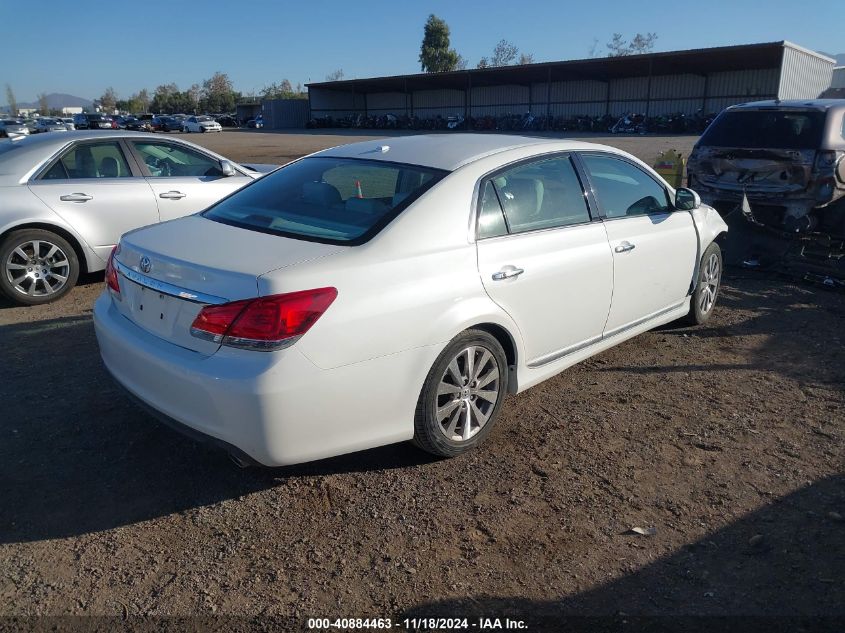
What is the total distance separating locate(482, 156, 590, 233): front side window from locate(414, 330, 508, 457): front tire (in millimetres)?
725

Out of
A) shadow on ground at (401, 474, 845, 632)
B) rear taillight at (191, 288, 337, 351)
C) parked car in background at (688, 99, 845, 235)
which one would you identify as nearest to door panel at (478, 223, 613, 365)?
rear taillight at (191, 288, 337, 351)

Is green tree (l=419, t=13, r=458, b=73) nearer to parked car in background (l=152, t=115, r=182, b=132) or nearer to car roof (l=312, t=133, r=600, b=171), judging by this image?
parked car in background (l=152, t=115, r=182, b=132)

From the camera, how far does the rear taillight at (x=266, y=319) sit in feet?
9.43

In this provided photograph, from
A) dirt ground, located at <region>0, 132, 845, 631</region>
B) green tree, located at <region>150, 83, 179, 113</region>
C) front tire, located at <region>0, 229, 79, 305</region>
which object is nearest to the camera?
dirt ground, located at <region>0, 132, 845, 631</region>

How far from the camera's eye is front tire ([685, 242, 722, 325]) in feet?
18.4

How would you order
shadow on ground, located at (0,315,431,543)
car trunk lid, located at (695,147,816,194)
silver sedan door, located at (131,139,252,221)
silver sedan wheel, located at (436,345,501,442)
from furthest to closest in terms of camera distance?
car trunk lid, located at (695,147,816,194) < silver sedan door, located at (131,139,252,221) < silver sedan wheel, located at (436,345,501,442) < shadow on ground, located at (0,315,431,543)

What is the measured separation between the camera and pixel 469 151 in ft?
13.2

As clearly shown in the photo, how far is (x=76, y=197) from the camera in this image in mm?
6520

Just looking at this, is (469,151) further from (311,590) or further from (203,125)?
(203,125)

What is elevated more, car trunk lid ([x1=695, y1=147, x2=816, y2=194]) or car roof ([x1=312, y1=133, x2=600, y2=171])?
car roof ([x1=312, y1=133, x2=600, y2=171])

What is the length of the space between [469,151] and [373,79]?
62362 millimetres

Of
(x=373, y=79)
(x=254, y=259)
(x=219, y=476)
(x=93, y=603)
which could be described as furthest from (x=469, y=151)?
(x=373, y=79)

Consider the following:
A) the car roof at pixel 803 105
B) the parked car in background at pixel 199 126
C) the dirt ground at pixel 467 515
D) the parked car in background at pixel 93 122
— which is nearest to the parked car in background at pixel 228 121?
the parked car in background at pixel 199 126

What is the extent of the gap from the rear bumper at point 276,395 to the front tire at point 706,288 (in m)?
3.15
